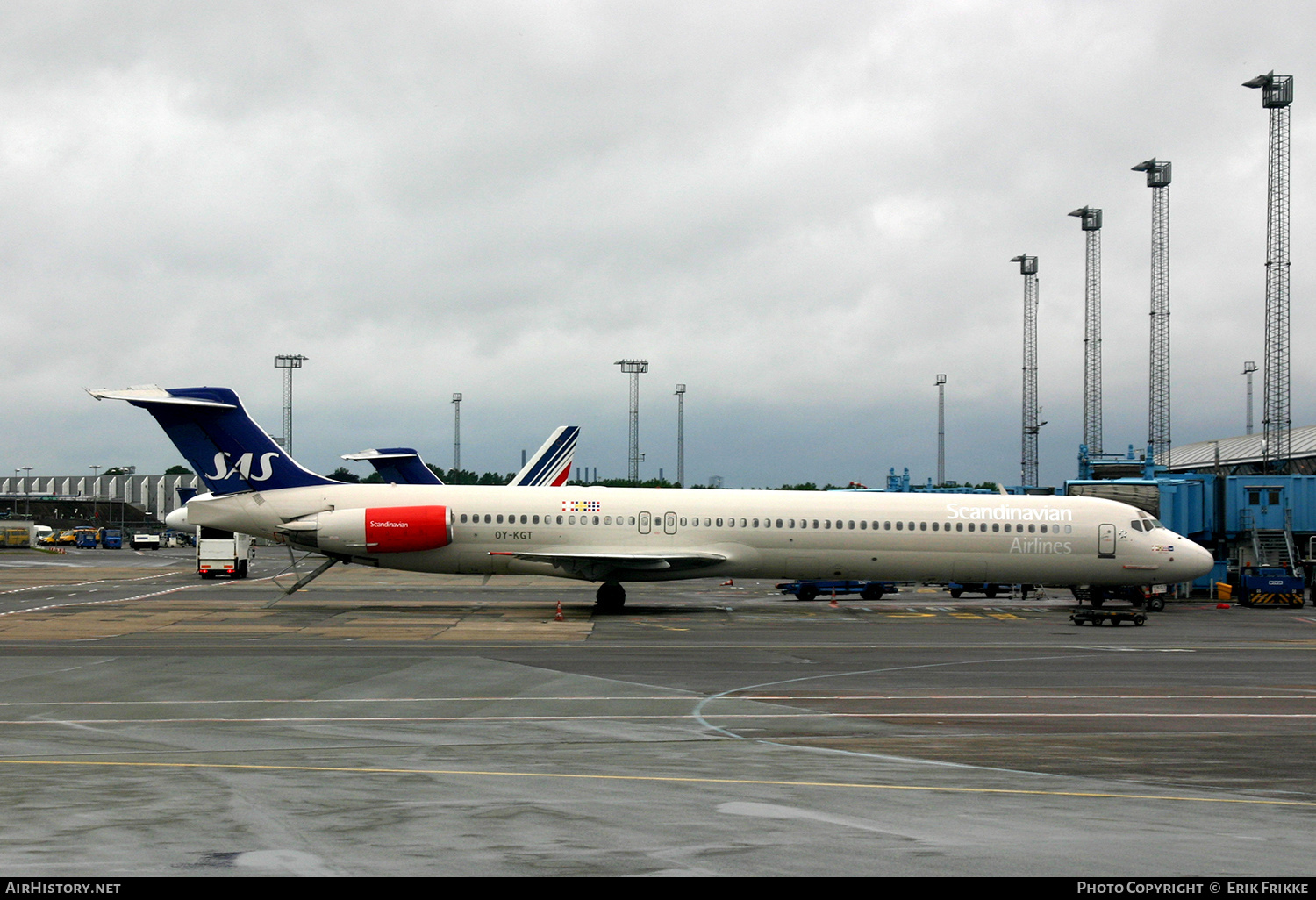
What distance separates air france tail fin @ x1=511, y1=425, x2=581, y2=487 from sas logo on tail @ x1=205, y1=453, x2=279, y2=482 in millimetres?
28969

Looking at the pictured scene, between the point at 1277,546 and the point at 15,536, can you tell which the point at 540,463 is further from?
the point at 15,536

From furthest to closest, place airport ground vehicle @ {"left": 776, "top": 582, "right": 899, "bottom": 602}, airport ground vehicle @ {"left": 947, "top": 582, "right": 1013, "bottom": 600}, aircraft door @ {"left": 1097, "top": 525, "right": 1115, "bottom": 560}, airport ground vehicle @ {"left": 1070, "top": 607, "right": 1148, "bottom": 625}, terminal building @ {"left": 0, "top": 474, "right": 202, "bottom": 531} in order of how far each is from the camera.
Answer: terminal building @ {"left": 0, "top": 474, "right": 202, "bottom": 531}
airport ground vehicle @ {"left": 947, "top": 582, "right": 1013, "bottom": 600}
airport ground vehicle @ {"left": 776, "top": 582, "right": 899, "bottom": 602}
aircraft door @ {"left": 1097, "top": 525, "right": 1115, "bottom": 560}
airport ground vehicle @ {"left": 1070, "top": 607, "right": 1148, "bottom": 625}

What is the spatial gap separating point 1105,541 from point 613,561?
55.6 feet

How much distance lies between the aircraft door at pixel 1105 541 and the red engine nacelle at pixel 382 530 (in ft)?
72.3

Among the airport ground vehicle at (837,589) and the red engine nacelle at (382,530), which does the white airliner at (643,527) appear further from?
the airport ground vehicle at (837,589)

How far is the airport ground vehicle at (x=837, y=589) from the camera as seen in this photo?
43375mm

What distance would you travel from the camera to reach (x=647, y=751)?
41.2 ft

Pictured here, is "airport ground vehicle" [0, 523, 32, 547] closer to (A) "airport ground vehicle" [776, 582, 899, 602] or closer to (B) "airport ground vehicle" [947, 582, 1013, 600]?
(A) "airport ground vehicle" [776, 582, 899, 602]

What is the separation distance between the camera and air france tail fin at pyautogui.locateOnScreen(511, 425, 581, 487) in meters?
63.8

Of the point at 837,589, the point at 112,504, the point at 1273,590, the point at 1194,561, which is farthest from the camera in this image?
the point at 112,504

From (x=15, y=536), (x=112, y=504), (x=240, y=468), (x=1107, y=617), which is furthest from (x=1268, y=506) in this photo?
(x=112, y=504)

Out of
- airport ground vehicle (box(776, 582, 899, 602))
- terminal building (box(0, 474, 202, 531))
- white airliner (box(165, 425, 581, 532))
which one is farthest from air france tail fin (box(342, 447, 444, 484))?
terminal building (box(0, 474, 202, 531))

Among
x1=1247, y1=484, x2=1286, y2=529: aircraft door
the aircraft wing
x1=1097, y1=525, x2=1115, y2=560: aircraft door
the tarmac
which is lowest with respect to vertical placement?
the tarmac

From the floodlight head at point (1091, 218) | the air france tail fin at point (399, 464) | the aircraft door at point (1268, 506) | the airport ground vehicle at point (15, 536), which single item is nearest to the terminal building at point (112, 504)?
the airport ground vehicle at point (15, 536)
